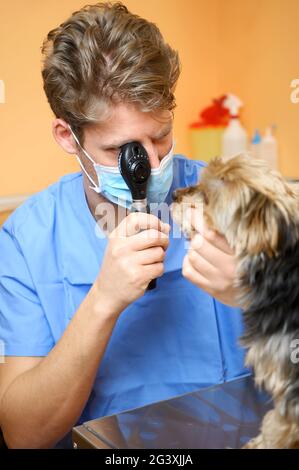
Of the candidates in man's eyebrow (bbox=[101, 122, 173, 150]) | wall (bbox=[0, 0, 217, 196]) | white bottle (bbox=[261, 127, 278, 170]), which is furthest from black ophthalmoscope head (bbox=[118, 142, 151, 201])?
white bottle (bbox=[261, 127, 278, 170])

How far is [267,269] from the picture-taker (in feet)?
3.01

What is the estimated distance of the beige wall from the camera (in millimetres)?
1954

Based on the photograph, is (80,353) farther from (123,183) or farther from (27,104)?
(27,104)

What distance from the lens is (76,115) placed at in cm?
123

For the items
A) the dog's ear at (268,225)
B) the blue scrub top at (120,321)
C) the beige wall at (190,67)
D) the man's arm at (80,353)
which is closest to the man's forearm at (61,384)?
the man's arm at (80,353)

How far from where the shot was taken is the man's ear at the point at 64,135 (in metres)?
1.33

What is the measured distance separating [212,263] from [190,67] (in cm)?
174

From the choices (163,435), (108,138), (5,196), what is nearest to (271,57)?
(5,196)

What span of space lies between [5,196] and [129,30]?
96 cm

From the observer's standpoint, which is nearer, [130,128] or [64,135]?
[130,128]

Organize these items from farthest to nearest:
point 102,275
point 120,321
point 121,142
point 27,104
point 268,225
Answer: point 27,104 < point 120,321 < point 121,142 < point 102,275 < point 268,225

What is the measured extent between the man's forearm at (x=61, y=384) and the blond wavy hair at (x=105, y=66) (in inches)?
16.4

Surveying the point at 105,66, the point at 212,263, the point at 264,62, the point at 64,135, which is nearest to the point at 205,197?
the point at 212,263

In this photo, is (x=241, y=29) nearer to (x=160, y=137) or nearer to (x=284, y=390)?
(x=160, y=137)
